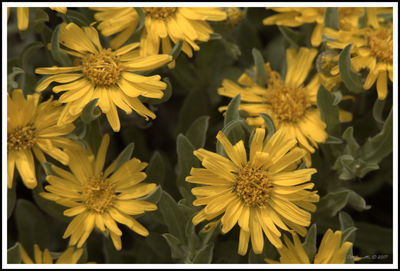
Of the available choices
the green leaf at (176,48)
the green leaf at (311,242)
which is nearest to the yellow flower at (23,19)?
the green leaf at (176,48)

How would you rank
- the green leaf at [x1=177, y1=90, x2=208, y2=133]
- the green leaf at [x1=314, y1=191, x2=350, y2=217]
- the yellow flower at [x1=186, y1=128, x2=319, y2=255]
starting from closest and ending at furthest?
the yellow flower at [x1=186, y1=128, x2=319, y2=255]
the green leaf at [x1=314, y1=191, x2=350, y2=217]
the green leaf at [x1=177, y1=90, x2=208, y2=133]

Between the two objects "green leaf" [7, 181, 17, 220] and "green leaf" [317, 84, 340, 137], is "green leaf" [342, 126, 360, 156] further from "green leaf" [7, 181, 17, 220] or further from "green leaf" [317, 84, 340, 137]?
"green leaf" [7, 181, 17, 220]

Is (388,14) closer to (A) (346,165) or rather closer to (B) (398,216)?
(A) (346,165)

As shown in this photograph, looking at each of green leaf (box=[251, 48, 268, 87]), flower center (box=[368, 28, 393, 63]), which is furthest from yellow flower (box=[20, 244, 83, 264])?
flower center (box=[368, 28, 393, 63])

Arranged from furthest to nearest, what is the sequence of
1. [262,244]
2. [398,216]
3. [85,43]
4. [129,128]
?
1. [129,128]
2. [398,216]
3. [85,43]
4. [262,244]

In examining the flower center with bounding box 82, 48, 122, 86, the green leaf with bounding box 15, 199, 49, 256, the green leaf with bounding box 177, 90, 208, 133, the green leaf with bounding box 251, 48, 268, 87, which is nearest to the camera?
the flower center with bounding box 82, 48, 122, 86

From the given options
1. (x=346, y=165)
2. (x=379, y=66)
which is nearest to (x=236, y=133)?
(x=346, y=165)

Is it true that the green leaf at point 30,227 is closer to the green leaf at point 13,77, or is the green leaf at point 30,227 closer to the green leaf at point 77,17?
the green leaf at point 13,77
